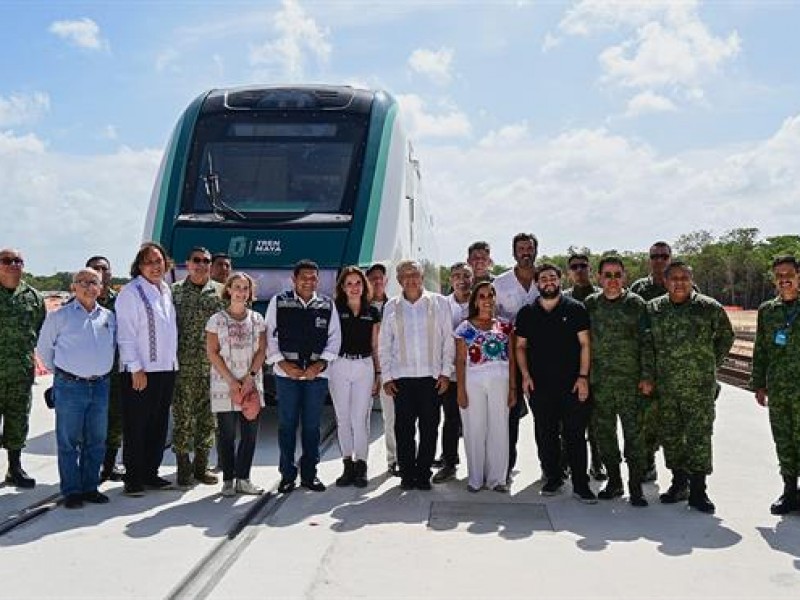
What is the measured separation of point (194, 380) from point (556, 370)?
107 inches

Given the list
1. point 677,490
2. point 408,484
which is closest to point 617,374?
point 677,490

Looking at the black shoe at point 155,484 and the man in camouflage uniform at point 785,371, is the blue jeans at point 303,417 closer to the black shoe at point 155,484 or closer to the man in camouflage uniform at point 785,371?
the black shoe at point 155,484

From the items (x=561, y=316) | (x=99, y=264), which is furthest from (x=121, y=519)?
(x=561, y=316)

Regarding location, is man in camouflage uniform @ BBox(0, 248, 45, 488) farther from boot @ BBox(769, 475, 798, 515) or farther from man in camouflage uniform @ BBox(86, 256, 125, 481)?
boot @ BBox(769, 475, 798, 515)

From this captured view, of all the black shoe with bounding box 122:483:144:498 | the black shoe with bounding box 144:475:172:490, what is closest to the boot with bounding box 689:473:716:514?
the black shoe with bounding box 144:475:172:490

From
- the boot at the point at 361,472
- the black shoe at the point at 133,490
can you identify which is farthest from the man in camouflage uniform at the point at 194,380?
the boot at the point at 361,472

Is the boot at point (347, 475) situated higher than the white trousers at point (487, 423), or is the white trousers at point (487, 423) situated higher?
the white trousers at point (487, 423)

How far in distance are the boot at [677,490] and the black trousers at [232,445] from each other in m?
2.98

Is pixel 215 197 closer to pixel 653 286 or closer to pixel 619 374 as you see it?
pixel 653 286

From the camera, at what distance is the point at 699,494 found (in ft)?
19.0

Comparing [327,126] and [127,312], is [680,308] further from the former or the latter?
[327,126]

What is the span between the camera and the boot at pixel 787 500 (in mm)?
5672

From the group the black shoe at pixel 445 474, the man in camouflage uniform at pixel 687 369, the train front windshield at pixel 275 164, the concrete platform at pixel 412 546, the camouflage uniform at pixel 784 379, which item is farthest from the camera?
the train front windshield at pixel 275 164

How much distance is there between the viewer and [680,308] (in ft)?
19.3
